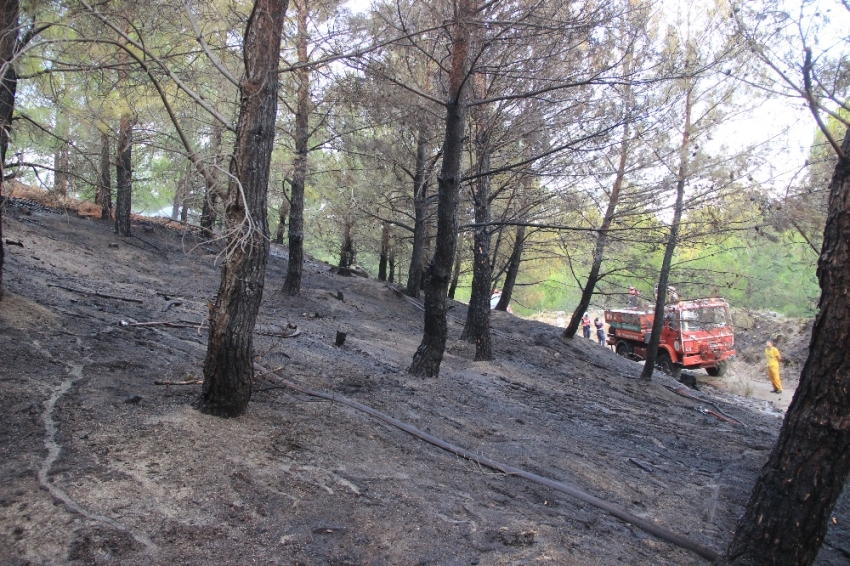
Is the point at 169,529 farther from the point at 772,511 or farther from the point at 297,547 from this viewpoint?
the point at 772,511

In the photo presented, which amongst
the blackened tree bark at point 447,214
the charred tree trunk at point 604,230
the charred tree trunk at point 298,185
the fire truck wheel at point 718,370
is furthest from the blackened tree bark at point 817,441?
the fire truck wheel at point 718,370

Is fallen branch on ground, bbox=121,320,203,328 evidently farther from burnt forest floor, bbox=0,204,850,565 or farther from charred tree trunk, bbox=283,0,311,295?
charred tree trunk, bbox=283,0,311,295

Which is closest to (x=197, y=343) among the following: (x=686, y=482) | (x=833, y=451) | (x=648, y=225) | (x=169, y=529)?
(x=169, y=529)

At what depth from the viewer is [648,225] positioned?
8.36 meters

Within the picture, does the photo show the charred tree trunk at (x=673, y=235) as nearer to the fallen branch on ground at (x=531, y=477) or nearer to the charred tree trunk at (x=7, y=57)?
the fallen branch on ground at (x=531, y=477)

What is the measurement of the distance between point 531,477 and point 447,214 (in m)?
3.63

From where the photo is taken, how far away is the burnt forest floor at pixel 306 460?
275cm

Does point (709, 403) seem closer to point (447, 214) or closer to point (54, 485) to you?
point (447, 214)

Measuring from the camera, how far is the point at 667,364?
17844 millimetres

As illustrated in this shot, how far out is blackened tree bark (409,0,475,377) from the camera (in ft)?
21.9

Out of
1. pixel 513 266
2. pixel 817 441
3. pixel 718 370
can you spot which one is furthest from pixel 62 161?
pixel 718 370

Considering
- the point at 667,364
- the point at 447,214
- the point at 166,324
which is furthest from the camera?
the point at 667,364

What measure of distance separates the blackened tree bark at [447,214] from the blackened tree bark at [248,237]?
283cm

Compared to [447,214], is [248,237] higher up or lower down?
lower down
